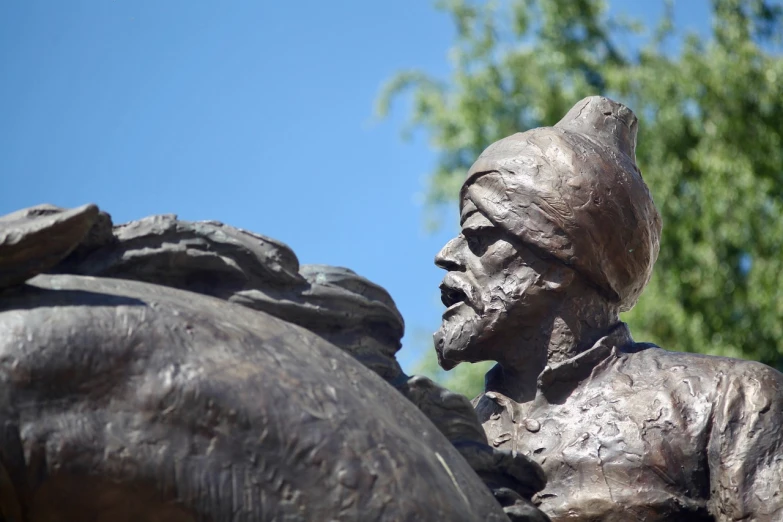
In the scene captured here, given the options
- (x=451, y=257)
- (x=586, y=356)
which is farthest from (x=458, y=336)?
(x=586, y=356)

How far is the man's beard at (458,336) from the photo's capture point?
4270mm

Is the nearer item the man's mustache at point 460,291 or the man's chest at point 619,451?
the man's chest at point 619,451

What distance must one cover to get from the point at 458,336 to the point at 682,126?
976cm

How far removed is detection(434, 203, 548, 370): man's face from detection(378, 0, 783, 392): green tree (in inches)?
306

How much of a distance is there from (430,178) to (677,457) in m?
11.6

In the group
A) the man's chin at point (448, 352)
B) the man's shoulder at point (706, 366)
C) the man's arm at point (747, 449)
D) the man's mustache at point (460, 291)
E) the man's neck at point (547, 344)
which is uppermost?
the man's mustache at point (460, 291)

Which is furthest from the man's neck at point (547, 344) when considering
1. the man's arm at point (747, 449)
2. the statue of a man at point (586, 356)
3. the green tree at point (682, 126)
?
the green tree at point (682, 126)

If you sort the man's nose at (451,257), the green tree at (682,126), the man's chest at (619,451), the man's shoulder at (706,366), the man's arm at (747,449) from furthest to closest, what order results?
the green tree at (682,126) → the man's nose at (451,257) → the man's shoulder at (706,366) → the man's chest at (619,451) → the man's arm at (747,449)

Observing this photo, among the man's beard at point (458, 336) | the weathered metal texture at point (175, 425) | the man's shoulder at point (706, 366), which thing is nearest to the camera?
the weathered metal texture at point (175, 425)

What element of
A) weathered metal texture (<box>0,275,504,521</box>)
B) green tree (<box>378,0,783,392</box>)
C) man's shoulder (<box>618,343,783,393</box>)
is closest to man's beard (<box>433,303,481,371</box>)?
man's shoulder (<box>618,343,783,393</box>)

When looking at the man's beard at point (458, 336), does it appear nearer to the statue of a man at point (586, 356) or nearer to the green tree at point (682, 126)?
the statue of a man at point (586, 356)

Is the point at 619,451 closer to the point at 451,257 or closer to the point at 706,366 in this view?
the point at 706,366

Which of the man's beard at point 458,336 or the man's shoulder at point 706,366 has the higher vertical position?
the man's beard at point 458,336

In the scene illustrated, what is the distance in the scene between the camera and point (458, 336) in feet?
14.0
